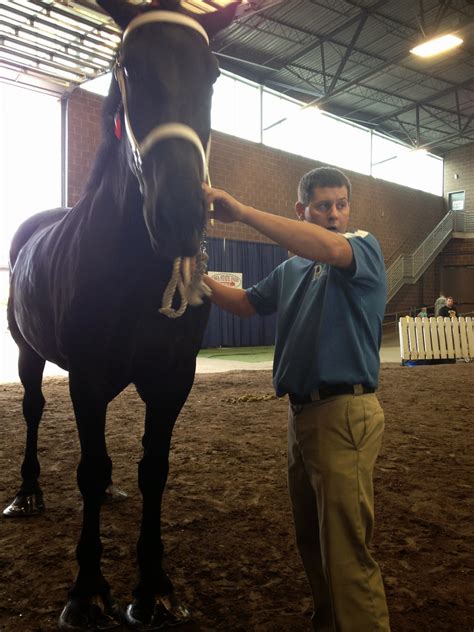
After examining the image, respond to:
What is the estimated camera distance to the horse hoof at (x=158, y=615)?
72.2 inches

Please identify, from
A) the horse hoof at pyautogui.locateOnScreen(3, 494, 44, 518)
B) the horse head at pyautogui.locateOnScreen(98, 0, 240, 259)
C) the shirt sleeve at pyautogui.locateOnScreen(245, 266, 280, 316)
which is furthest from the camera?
the horse hoof at pyautogui.locateOnScreen(3, 494, 44, 518)

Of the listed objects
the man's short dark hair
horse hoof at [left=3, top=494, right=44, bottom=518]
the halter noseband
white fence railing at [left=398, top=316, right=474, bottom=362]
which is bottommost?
horse hoof at [left=3, top=494, right=44, bottom=518]

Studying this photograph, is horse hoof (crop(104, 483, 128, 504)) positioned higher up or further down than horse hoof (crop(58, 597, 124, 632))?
higher up

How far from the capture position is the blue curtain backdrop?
15016 millimetres

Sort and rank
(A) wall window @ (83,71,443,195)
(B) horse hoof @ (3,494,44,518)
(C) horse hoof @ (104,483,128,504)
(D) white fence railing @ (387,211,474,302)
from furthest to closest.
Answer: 1. (D) white fence railing @ (387,211,474,302)
2. (A) wall window @ (83,71,443,195)
3. (C) horse hoof @ (104,483,128,504)
4. (B) horse hoof @ (3,494,44,518)

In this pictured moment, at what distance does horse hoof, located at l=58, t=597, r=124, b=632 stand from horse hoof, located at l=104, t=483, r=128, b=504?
3.47 feet


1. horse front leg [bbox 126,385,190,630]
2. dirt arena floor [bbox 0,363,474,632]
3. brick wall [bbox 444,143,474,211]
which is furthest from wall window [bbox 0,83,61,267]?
brick wall [bbox 444,143,474,211]

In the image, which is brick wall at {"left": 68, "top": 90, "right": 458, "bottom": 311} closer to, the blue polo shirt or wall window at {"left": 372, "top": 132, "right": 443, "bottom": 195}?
wall window at {"left": 372, "top": 132, "right": 443, "bottom": 195}

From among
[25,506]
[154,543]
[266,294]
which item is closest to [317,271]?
[266,294]

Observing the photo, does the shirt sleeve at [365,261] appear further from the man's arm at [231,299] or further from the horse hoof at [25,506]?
the horse hoof at [25,506]

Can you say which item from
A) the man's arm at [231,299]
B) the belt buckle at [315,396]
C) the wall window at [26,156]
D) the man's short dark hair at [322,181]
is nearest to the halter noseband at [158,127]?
the man's short dark hair at [322,181]

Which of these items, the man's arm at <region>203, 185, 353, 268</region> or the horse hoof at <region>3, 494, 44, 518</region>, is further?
the horse hoof at <region>3, 494, 44, 518</region>

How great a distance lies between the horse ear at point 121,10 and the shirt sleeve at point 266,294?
3.10 ft

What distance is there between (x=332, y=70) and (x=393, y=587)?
54.3 ft
